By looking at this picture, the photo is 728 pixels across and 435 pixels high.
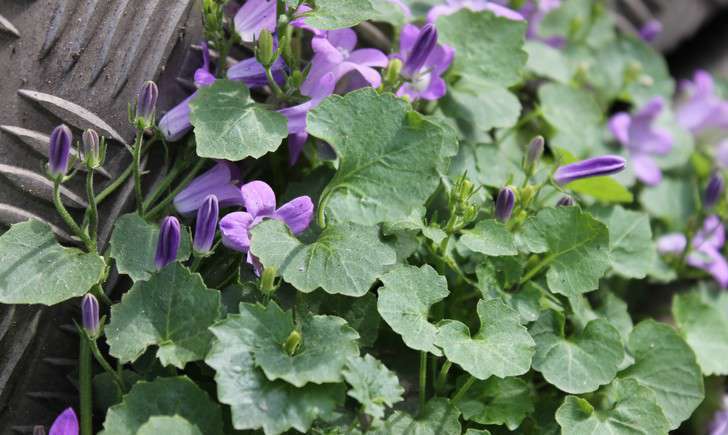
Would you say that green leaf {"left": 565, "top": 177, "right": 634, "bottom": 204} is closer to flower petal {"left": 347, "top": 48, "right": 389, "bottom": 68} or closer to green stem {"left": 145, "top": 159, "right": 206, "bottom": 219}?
flower petal {"left": 347, "top": 48, "right": 389, "bottom": 68}

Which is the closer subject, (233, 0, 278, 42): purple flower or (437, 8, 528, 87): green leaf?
(233, 0, 278, 42): purple flower

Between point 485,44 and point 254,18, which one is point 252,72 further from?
point 485,44

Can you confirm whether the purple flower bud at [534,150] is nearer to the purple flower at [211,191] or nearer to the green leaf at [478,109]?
the green leaf at [478,109]

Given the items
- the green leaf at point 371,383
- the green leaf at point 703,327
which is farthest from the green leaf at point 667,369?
the green leaf at point 371,383

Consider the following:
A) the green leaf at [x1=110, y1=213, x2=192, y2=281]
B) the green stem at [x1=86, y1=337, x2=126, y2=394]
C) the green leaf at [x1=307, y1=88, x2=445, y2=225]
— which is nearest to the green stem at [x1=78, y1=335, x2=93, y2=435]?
the green stem at [x1=86, y1=337, x2=126, y2=394]

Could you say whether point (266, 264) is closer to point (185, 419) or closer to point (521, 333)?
point (185, 419)

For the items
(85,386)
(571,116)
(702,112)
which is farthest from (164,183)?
(702,112)
